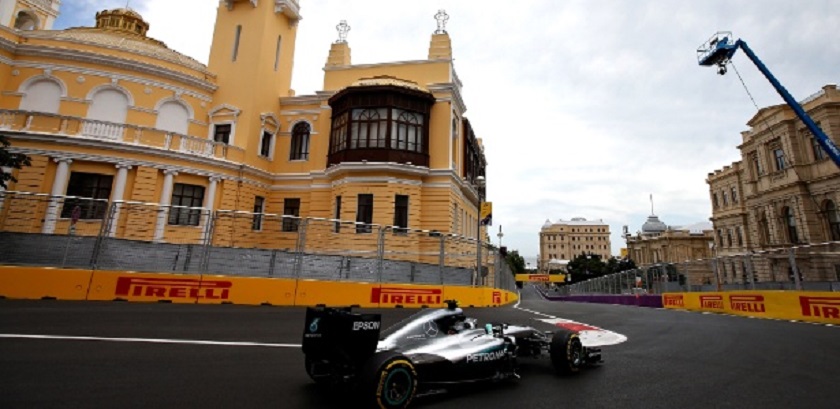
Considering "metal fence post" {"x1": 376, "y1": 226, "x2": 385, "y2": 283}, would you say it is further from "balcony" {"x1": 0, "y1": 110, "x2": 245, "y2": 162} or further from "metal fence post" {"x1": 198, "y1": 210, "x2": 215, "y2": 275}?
"balcony" {"x1": 0, "y1": 110, "x2": 245, "y2": 162}

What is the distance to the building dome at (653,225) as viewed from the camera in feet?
431

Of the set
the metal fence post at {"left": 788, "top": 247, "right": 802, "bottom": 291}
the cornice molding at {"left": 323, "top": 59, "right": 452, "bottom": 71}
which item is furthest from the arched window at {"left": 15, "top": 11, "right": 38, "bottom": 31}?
the metal fence post at {"left": 788, "top": 247, "right": 802, "bottom": 291}

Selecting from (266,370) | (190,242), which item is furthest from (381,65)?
(266,370)

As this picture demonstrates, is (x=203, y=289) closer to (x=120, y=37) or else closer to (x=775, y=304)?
(x=775, y=304)

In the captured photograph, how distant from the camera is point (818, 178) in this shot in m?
39.7

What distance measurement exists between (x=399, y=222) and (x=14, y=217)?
16.7 meters

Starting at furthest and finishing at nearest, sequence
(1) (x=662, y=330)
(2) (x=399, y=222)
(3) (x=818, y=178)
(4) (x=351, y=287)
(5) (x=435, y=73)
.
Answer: (3) (x=818, y=178) → (5) (x=435, y=73) → (2) (x=399, y=222) → (4) (x=351, y=287) → (1) (x=662, y=330)

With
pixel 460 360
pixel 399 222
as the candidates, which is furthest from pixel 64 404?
pixel 399 222

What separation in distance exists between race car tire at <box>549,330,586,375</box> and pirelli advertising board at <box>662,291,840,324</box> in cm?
1203

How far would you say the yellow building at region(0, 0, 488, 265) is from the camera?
2244 centimetres

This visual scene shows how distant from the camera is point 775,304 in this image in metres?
14.1

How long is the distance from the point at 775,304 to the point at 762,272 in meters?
1.17

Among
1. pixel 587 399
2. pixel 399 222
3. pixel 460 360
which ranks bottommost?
pixel 587 399

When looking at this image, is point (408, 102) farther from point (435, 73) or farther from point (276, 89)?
point (276, 89)
